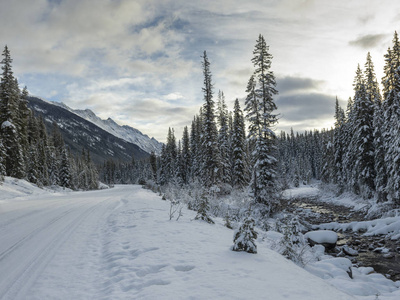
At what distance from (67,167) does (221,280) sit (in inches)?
2254

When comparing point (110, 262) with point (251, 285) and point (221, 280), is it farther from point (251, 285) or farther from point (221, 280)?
point (251, 285)

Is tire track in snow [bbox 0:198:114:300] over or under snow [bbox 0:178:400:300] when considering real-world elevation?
over

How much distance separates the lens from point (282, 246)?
8.92 meters

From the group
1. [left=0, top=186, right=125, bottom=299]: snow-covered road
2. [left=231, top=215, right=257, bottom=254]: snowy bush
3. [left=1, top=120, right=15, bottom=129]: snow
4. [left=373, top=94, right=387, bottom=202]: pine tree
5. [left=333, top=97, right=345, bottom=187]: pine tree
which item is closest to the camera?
[left=0, top=186, right=125, bottom=299]: snow-covered road

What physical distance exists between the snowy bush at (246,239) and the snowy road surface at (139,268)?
0.29 metres

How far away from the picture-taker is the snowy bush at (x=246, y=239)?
22.4ft

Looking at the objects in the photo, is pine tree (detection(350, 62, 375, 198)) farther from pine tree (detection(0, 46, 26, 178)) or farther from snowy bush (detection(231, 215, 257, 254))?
pine tree (detection(0, 46, 26, 178))

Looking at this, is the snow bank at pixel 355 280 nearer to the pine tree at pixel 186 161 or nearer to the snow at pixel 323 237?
the snow at pixel 323 237

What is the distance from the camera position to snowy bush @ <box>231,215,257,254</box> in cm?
Answer: 684

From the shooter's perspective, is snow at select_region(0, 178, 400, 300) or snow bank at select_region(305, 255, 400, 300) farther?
snow bank at select_region(305, 255, 400, 300)

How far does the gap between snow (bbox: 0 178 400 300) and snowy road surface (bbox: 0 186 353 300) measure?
17mm

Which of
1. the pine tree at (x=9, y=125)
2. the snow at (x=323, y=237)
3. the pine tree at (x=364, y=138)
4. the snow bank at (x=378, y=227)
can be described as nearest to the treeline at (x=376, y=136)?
the pine tree at (x=364, y=138)

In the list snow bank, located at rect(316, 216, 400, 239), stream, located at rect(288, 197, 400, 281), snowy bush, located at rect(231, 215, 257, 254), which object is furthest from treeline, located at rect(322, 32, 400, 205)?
snowy bush, located at rect(231, 215, 257, 254)

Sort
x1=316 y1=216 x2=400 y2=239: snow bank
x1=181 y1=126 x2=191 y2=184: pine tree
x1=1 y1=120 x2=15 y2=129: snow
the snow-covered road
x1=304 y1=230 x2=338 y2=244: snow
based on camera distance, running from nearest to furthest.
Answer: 1. the snow-covered road
2. x1=304 y1=230 x2=338 y2=244: snow
3. x1=316 y1=216 x2=400 y2=239: snow bank
4. x1=1 y1=120 x2=15 y2=129: snow
5. x1=181 y1=126 x2=191 y2=184: pine tree
